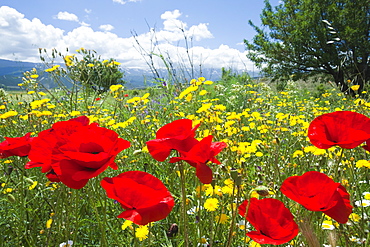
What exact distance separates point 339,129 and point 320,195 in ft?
0.85

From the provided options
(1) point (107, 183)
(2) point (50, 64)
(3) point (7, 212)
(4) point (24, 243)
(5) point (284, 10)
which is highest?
(5) point (284, 10)

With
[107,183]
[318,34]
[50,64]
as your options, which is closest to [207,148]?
[107,183]

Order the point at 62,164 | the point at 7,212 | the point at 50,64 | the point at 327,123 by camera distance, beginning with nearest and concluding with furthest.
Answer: the point at 62,164 < the point at 327,123 < the point at 7,212 < the point at 50,64

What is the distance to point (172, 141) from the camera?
2.37 ft

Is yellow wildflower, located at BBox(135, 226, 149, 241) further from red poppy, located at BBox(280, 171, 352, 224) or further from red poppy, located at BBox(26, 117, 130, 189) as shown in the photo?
red poppy, located at BBox(280, 171, 352, 224)

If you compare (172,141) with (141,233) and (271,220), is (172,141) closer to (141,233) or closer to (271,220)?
(271,220)

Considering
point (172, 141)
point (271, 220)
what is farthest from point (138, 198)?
point (271, 220)

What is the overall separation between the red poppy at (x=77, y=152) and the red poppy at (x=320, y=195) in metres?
0.45

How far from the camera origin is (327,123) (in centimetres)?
87

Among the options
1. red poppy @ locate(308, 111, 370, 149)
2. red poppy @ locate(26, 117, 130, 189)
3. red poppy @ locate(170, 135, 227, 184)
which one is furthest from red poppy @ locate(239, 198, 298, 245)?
red poppy @ locate(26, 117, 130, 189)

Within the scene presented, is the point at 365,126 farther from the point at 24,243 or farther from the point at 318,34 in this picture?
the point at 318,34

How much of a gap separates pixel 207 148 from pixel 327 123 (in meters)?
0.44

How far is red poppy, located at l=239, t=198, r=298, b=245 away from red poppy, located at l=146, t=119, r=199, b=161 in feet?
0.73

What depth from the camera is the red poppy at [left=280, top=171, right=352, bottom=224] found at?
688 mm
